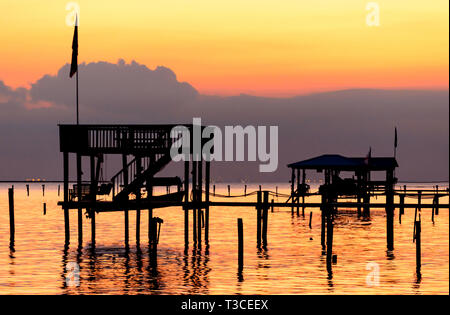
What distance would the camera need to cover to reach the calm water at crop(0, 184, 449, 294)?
29.7 m

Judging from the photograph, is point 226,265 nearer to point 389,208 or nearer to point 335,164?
point 389,208

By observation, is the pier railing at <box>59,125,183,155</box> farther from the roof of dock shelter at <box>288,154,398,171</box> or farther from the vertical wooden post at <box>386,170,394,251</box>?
the roof of dock shelter at <box>288,154,398,171</box>

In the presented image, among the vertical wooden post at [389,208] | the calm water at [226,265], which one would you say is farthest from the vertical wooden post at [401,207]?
the calm water at [226,265]

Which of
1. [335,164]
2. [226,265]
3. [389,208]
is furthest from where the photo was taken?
[335,164]

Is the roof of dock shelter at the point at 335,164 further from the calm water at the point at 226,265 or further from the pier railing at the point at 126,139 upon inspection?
the pier railing at the point at 126,139

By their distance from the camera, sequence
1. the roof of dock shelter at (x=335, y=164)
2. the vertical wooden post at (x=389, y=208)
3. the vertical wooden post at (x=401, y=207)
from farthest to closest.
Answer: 1. the roof of dock shelter at (x=335, y=164)
2. the vertical wooden post at (x=389, y=208)
3. the vertical wooden post at (x=401, y=207)

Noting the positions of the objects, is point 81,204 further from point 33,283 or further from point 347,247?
point 347,247

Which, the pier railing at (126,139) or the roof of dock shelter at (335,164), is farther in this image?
the roof of dock shelter at (335,164)

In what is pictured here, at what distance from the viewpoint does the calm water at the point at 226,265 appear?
97.3ft

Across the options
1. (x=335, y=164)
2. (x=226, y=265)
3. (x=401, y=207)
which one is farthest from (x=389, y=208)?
(x=335, y=164)

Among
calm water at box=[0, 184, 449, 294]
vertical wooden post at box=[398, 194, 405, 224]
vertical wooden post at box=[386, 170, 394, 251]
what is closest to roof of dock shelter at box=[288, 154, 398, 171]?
vertical wooden post at box=[398, 194, 405, 224]

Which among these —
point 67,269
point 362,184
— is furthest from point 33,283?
point 362,184

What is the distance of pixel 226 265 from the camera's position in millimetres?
35906

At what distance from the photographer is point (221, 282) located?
30.8 metres
